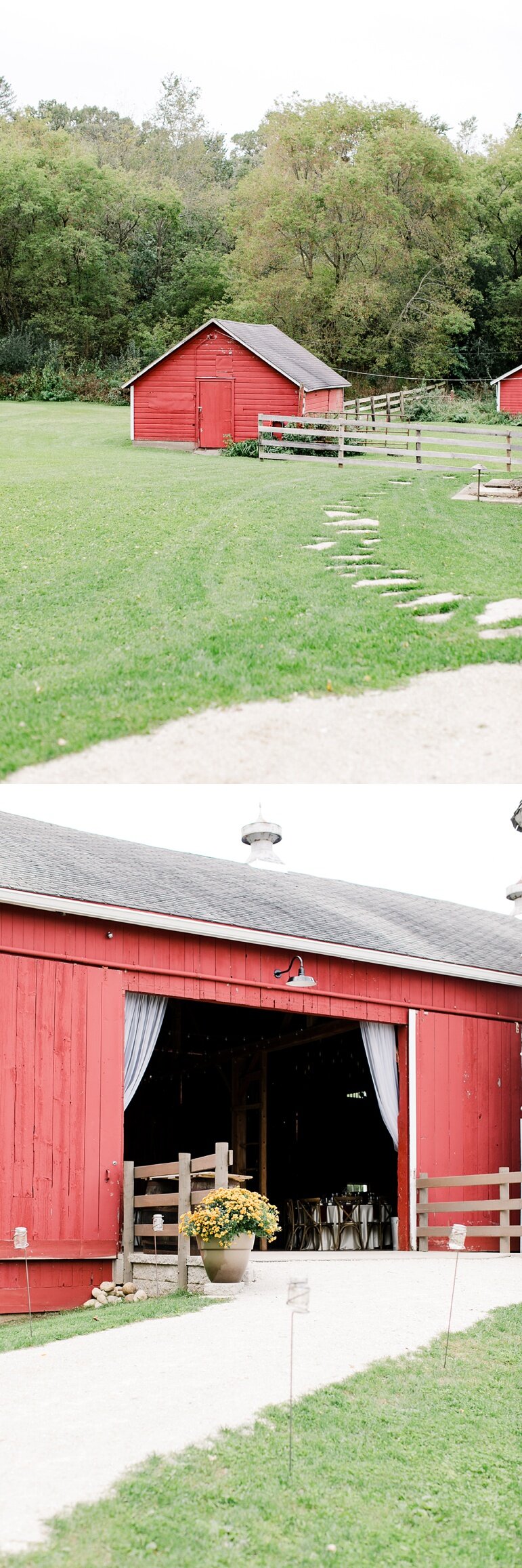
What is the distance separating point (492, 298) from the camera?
51938 millimetres

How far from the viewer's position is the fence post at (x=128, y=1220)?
992 cm

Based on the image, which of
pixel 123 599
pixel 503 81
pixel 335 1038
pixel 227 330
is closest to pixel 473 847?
pixel 227 330

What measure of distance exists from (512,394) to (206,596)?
34.5 meters

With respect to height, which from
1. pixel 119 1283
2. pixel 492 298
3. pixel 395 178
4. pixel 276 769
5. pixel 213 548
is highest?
pixel 395 178

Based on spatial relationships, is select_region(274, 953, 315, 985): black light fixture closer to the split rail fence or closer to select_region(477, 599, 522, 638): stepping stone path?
the split rail fence

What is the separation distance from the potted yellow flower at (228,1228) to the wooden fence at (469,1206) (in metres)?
2.48

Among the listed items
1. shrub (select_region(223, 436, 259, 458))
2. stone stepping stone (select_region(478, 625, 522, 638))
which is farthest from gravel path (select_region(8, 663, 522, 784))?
shrub (select_region(223, 436, 259, 458))

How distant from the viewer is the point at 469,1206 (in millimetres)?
11164

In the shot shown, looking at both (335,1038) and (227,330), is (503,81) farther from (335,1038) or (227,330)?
(335,1038)

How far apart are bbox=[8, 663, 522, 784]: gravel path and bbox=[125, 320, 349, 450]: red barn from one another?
24177mm

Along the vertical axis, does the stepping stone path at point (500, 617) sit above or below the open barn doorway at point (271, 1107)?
above

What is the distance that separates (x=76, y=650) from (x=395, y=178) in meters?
46.4

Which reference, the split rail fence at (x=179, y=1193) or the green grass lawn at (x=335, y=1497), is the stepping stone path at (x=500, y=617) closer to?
the split rail fence at (x=179, y=1193)

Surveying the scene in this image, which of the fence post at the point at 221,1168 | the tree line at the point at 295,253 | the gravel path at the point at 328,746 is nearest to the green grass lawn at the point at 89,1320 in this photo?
the fence post at the point at 221,1168
